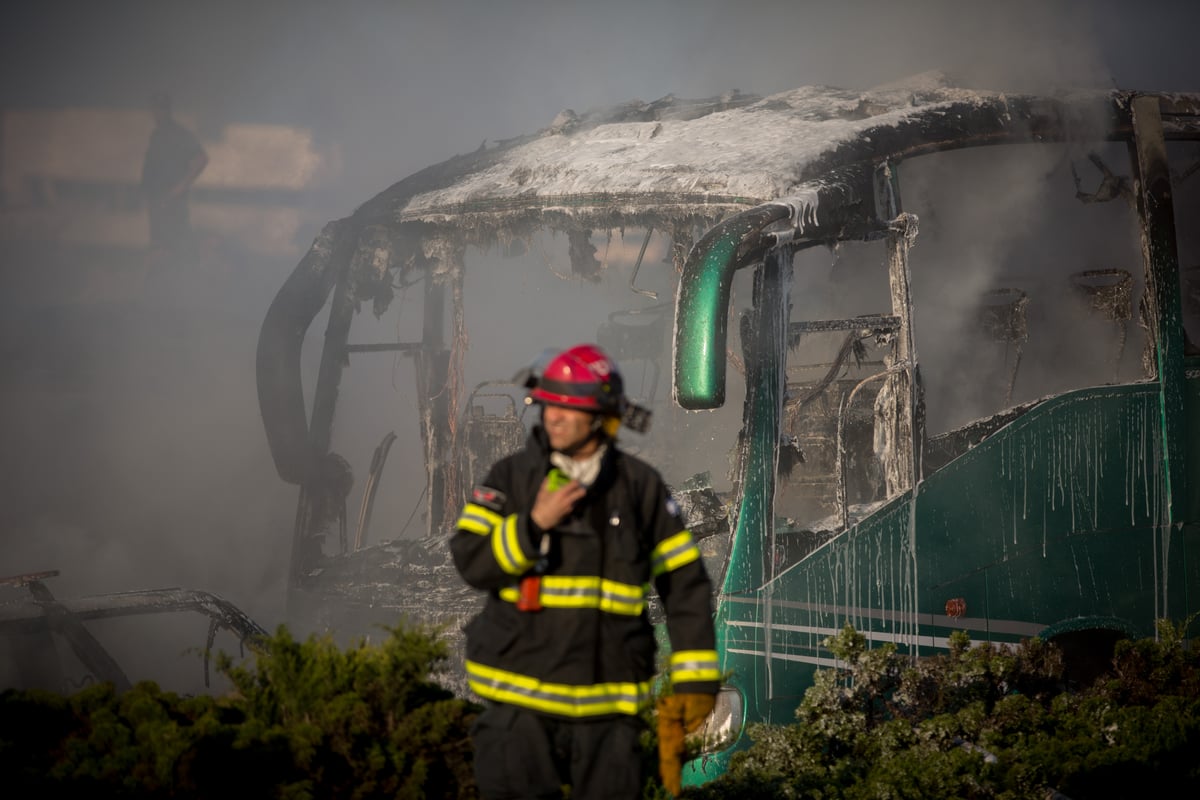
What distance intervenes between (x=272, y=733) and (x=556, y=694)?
3.41 ft

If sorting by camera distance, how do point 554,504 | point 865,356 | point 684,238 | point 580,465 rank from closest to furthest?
point 554,504 → point 580,465 → point 684,238 → point 865,356

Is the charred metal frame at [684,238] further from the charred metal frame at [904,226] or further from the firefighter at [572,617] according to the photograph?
the firefighter at [572,617]

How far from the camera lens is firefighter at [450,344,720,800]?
2.82 m

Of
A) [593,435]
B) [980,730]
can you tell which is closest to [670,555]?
[593,435]

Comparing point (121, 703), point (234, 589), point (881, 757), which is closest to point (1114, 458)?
point (881, 757)

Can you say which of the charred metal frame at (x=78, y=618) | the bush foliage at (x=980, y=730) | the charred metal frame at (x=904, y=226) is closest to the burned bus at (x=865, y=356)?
the charred metal frame at (x=904, y=226)

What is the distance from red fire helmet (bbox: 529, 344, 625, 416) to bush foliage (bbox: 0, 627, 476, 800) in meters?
1.21

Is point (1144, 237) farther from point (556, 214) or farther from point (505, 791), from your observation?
point (505, 791)

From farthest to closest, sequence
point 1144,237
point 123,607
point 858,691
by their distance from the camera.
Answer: point 1144,237 < point 123,607 < point 858,691

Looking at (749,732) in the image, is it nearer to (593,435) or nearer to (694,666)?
(694,666)

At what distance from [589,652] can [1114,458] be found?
5715 millimetres

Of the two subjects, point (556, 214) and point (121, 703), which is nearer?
point (121, 703)

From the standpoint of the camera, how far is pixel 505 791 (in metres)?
2.83

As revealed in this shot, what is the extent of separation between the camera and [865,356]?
8.53 meters
